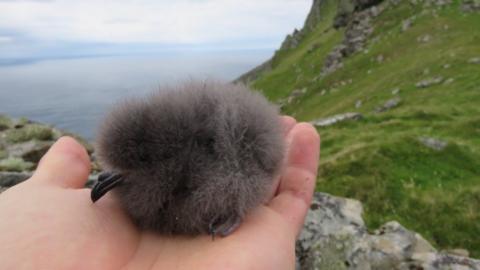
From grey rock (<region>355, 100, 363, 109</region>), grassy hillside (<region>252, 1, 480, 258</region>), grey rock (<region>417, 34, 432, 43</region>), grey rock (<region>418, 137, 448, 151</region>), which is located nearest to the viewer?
grassy hillside (<region>252, 1, 480, 258</region>)

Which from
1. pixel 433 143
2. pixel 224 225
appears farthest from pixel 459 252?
pixel 224 225

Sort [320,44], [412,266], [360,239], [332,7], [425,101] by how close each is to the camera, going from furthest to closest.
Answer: [332,7] → [320,44] → [425,101] → [360,239] → [412,266]

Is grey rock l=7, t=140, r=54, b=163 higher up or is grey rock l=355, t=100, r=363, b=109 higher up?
grey rock l=7, t=140, r=54, b=163

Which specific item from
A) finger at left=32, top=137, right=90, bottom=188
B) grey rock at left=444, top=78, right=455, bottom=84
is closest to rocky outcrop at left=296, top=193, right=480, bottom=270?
finger at left=32, top=137, right=90, bottom=188

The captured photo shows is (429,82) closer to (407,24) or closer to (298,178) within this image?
(407,24)

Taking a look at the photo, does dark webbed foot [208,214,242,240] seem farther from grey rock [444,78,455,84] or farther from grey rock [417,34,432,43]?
grey rock [417,34,432,43]

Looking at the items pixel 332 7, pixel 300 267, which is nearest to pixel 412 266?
pixel 300 267

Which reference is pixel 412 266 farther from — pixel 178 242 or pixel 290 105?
pixel 290 105
